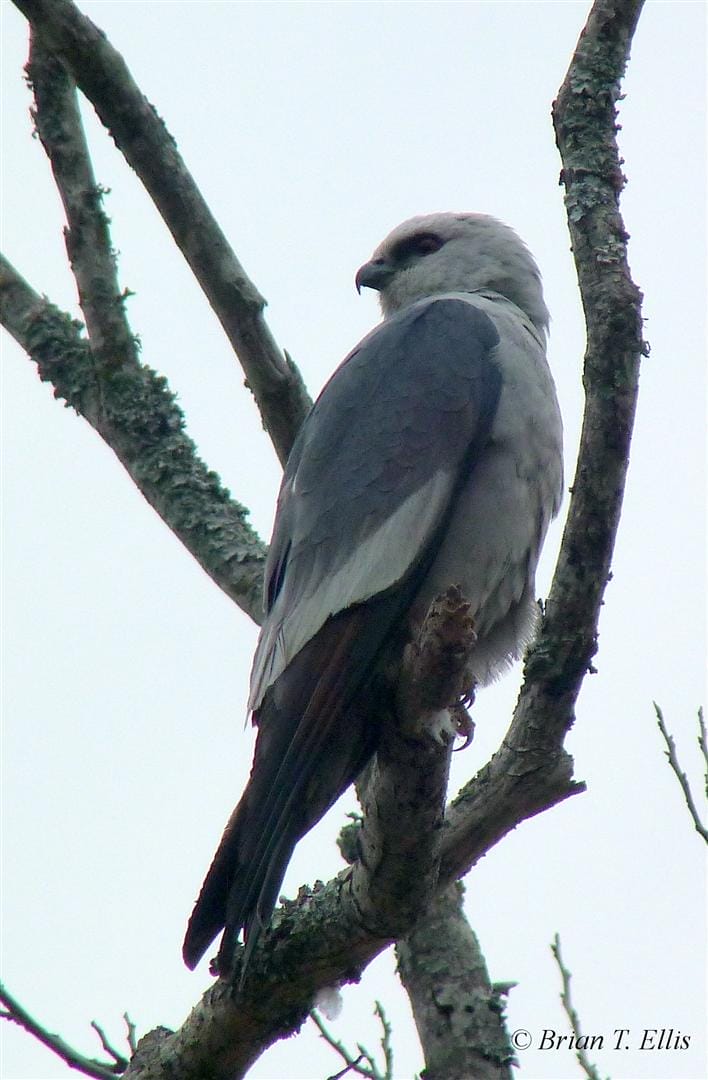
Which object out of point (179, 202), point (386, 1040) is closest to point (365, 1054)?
point (386, 1040)

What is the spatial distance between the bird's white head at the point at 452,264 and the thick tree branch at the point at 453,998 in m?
2.52

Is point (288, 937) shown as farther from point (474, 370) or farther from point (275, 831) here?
point (474, 370)

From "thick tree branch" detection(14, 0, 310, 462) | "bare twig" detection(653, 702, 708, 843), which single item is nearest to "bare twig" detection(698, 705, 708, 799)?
"bare twig" detection(653, 702, 708, 843)

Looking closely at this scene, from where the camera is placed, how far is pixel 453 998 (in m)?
4.40

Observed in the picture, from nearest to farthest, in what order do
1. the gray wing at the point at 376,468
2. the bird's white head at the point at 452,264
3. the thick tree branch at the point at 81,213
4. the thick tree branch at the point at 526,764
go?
the thick tree branch at the point at 526,764
the gray wing at the point at 376,468
the thick tree branch at the point at 81,213
the bird's white head at the point at 452,264

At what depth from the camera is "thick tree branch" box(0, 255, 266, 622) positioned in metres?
5.18

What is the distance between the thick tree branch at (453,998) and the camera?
4207 millimetres

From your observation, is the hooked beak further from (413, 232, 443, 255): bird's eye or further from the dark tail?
the dark tail

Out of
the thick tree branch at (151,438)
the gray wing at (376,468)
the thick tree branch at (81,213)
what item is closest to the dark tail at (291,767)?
the gray wing at (376,468)

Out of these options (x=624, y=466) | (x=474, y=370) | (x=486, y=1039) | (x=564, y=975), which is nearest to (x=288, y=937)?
(x=486, y=1039)

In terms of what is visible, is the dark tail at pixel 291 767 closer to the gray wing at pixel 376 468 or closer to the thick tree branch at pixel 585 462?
the gray wing at pixel 376 468

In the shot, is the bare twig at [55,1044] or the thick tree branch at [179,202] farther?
the thick tree branch at [179,202]

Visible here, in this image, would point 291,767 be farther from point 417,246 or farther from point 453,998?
point 417,246

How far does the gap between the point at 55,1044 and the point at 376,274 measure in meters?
3.86
